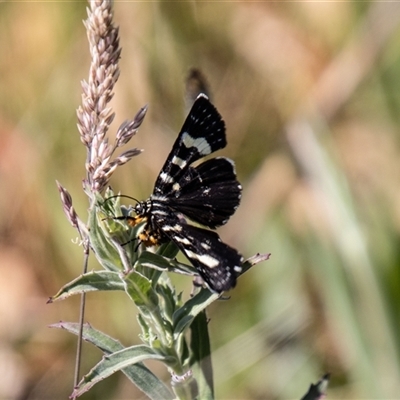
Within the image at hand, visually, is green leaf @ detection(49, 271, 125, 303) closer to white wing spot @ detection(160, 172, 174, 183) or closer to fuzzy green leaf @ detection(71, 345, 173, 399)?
fuzzy green leaf @ detection(71, 345, 173, 399)

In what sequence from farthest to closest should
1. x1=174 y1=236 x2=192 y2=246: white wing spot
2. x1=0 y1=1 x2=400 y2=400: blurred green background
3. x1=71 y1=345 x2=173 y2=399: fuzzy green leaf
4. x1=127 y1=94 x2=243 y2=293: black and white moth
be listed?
x1=0 y1=1 x2=400 y2=400: blurred green background, x1=127 y1=94 x2=243 y2=293: black and white moth, x1=174 y1=236 x2=192 y2=246: white wing spot, x1=71 y1=345 x2=173 y2=399: fuzzy green leaf

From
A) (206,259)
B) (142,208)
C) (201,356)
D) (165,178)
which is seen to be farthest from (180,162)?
(201,356)

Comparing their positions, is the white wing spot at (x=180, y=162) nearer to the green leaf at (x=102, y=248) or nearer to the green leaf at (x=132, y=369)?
the green leaf at (x=102, y=248)

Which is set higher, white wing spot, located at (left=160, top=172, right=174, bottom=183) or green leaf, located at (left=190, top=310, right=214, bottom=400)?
white wing spot, located at (left=160, top=172, right=174, bottom=183)

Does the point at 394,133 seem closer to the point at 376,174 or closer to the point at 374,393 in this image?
the point at 376,174

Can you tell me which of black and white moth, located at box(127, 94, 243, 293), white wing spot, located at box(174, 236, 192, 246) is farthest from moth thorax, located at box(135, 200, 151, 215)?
white wing spot, located at box(174, 236, 192, 246)
